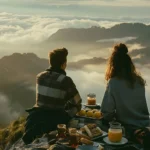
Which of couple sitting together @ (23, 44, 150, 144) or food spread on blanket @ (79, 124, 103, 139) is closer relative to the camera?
food spread on blanket @ (79, 124, 103, 139)

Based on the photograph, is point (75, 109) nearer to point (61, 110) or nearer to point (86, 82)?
point (61, 110)

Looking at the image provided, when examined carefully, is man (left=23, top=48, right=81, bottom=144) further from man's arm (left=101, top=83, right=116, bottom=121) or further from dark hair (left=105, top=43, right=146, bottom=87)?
dark hair (left=105, top=43, right=146, bottom=87)

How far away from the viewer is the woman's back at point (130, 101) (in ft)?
20.6

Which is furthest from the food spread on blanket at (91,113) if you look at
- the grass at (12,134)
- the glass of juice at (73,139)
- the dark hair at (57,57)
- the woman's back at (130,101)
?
the grass at (12,134)

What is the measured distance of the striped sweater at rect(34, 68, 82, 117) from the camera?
21.7 feet

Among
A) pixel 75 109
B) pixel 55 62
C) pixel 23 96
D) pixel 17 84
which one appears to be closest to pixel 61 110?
pixel 75 109

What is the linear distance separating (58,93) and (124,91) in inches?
43.6

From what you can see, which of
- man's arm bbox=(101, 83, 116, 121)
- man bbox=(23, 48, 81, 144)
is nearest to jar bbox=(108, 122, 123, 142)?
man's arm bbox=(101, 83, 116, 121)

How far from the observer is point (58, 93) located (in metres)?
6.62

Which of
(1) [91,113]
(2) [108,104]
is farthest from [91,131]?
(1) [91,113]

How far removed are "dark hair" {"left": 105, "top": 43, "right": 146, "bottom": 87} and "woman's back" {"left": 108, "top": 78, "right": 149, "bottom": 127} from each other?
0.24 feet

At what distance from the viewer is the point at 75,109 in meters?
6.62

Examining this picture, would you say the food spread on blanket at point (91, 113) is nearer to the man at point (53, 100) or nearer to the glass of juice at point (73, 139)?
the man at point (53, 100)

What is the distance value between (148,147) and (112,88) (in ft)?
4.07
